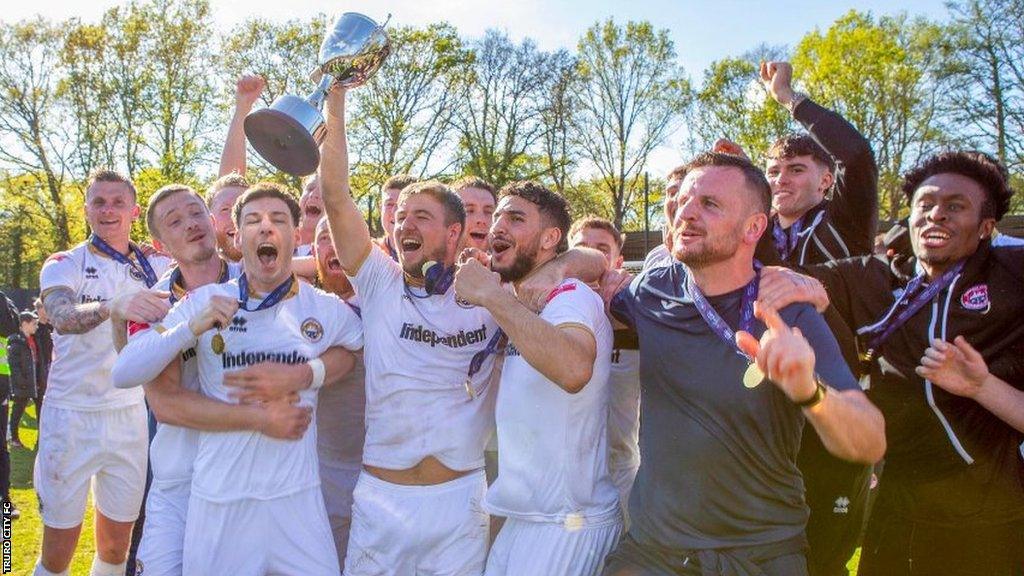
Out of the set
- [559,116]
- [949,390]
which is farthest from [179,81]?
[949,390]

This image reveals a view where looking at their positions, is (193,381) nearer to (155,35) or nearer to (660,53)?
(155,35)

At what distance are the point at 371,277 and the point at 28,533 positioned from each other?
5.37 meters

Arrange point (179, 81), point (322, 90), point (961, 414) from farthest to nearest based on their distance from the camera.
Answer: point (179, 81) < point (322, 90) < point (961, 414)

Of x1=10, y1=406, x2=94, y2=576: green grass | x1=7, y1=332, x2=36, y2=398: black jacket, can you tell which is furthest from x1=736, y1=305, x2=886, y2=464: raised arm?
x1=7, y1=332, x2=36, y2=398: black jacket

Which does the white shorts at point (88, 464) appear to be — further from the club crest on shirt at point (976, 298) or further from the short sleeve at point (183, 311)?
the club crest on shirt at point (976, 298)

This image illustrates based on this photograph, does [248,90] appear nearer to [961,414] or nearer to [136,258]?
[136,258]

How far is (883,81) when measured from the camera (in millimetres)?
28359

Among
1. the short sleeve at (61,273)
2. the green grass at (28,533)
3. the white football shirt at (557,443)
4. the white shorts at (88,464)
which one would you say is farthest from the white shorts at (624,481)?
the short sleeve at (61,273)

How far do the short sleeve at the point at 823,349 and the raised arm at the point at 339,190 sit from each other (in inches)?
77.8

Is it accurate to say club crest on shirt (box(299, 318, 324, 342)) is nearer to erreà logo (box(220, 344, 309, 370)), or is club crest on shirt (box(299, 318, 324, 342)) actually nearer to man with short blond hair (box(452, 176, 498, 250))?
erreà logo (box(220, 344, 309, 370))

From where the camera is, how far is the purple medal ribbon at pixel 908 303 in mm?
3430

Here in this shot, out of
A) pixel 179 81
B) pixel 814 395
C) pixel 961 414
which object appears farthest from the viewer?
pixel 179 81

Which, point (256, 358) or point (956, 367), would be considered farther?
point (256, 358)

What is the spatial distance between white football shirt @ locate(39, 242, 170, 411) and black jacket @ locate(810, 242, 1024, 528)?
16.1 feet
